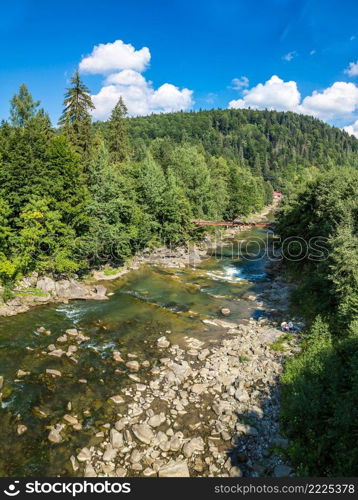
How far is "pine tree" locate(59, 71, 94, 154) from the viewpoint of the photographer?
133ft

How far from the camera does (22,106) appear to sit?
44.4 meters

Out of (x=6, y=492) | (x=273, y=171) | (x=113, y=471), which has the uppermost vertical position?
(x=273, y=171)

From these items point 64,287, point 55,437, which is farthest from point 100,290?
A: point 55,437

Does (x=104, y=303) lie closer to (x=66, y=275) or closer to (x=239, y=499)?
(x=66, y=275)

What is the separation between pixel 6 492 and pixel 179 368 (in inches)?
384

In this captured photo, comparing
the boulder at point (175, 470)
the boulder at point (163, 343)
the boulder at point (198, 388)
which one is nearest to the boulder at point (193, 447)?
the boulder at point (175, 470)

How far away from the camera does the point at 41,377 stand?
16.1 meters

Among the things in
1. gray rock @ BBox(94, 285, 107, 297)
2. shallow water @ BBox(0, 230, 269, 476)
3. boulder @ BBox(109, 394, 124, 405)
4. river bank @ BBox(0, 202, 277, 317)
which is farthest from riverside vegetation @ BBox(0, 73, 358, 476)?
gray rock @ BBox(94, 285, 107, 297)

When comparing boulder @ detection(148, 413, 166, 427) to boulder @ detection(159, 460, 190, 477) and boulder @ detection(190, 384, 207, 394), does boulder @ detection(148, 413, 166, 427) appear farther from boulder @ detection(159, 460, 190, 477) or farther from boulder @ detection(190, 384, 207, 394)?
boulder @ detection(190, 384, 207, 394)

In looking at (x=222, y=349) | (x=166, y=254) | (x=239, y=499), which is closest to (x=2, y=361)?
(x=222, y=349)

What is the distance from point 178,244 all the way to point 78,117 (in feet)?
75.0

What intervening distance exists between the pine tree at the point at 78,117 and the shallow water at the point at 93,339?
18744 millimetres

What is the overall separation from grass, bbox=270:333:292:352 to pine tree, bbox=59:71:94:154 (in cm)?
3298

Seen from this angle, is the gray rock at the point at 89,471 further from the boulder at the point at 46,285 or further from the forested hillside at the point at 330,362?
the boulder at the point at 46,285
